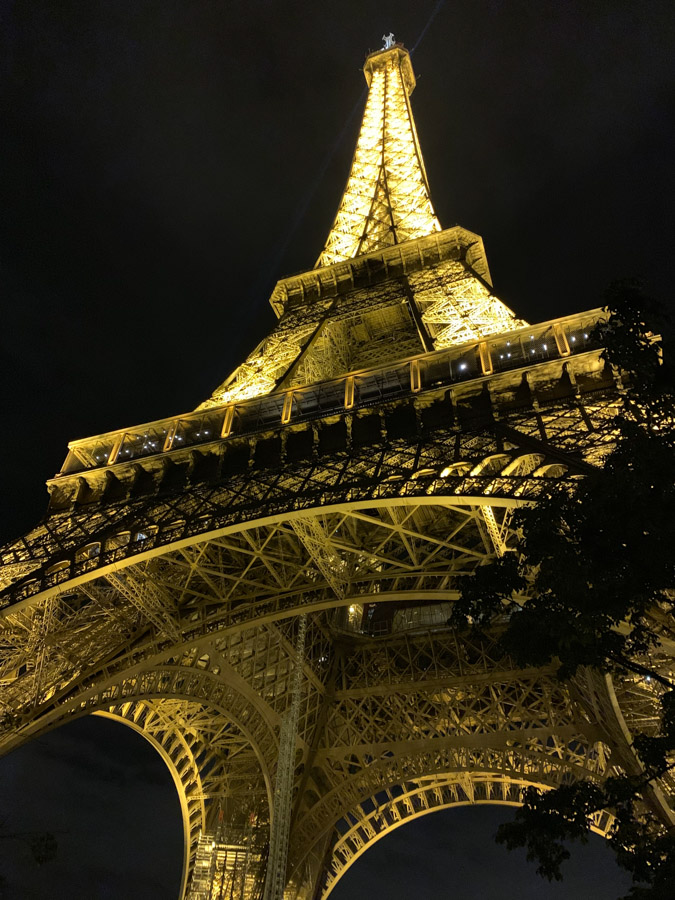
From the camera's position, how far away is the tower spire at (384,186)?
109 feet

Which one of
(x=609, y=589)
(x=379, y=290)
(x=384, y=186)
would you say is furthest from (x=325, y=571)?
(x=384, y=186)

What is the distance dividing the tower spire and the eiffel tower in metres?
2.29

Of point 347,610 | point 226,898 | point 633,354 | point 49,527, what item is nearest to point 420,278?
point 347,610

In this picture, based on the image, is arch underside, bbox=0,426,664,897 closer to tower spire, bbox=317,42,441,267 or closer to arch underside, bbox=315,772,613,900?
arch underside, bbox=315,772,613,900

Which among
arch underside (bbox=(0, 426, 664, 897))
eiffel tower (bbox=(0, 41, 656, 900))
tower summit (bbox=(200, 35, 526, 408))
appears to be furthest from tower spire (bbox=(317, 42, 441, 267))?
arch underside (bbox=(0, 426, 664, 897))

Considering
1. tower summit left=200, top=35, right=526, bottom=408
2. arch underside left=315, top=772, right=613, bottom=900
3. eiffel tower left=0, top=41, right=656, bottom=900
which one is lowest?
arch underside left=315, top=772, right=613, bottom=900

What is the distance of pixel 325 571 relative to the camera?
623 inches

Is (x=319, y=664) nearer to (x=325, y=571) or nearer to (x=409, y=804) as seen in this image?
(x=409, y=804)

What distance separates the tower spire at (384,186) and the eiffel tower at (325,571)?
229cm

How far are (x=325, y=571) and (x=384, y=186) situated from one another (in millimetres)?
28934

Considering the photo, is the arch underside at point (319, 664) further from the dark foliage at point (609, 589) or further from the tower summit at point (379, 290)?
the tower summit at point (379, 290)

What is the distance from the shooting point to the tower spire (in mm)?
33344

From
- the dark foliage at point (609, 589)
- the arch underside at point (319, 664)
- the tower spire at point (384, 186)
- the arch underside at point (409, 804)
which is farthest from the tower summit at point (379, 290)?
the arch underside at point (409, 804)

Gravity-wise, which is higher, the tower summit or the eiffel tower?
the tower summit
